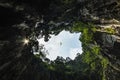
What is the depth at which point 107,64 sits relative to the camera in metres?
31.2

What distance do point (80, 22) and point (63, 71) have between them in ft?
23.7

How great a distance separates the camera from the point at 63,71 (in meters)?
33.8

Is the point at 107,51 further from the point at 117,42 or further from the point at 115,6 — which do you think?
the point at 115,6

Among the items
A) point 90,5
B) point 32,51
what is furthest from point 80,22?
point 32,51

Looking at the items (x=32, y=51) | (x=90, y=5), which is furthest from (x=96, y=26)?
(x=32, y=51)

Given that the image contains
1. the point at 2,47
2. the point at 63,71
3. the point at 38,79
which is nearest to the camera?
the point at 2,47

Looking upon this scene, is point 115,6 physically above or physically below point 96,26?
above

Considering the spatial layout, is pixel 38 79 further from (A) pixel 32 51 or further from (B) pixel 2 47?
(B) pixel 2 47

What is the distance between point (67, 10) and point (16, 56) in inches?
306

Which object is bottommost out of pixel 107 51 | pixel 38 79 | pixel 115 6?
pixel 38 79

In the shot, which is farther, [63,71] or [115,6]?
[63,71]

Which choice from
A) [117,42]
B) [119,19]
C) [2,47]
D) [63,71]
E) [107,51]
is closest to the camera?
[2,47]

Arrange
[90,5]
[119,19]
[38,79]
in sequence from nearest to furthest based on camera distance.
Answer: [119,19]
[90,5]
[38,79]

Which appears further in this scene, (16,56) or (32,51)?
(32,51)
